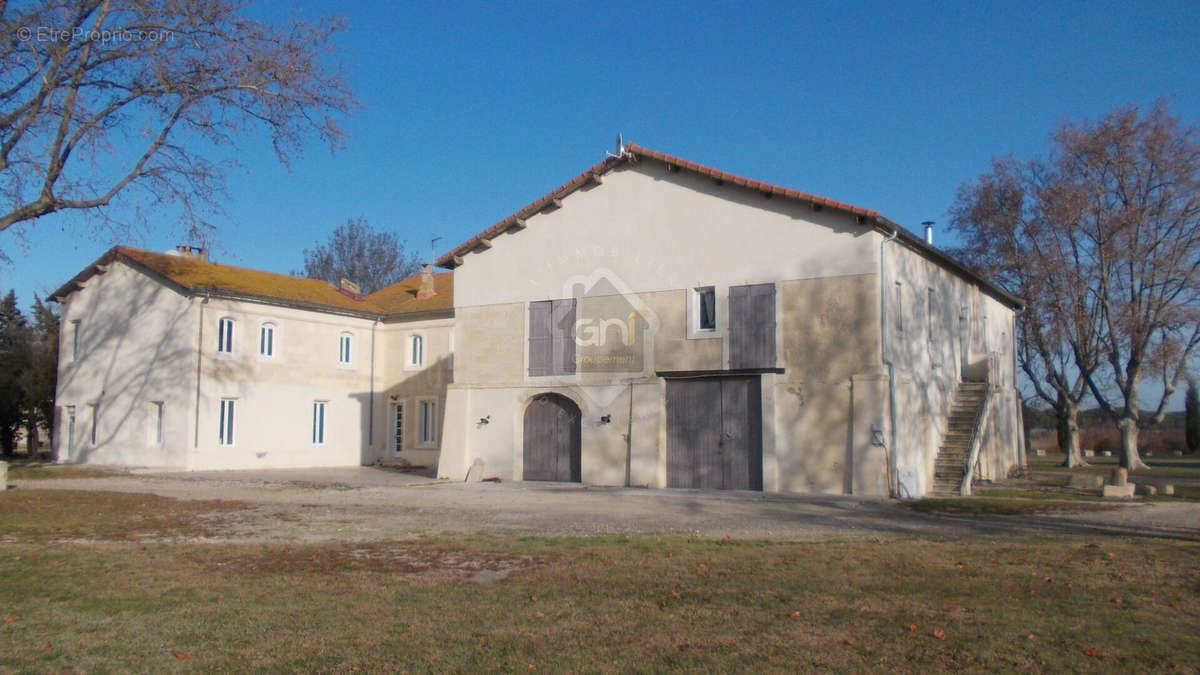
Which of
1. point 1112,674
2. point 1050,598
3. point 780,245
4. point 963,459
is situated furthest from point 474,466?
point 1112,674

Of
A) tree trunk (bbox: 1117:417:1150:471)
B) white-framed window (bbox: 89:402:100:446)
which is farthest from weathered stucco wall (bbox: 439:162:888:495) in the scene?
tree trunk (bbox: 1117:417:1150:471)

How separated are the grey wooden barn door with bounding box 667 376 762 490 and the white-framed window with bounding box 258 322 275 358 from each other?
16.4m

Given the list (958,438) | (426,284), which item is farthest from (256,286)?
(958,438)

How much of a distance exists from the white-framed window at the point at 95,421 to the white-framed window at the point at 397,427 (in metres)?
10.2

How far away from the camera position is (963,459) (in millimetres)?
21609

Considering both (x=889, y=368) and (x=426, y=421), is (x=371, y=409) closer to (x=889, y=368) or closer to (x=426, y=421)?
(x=426, y=421)

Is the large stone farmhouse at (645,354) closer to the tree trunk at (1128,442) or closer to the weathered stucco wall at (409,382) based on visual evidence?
the weathered stucco wall at (409,382)

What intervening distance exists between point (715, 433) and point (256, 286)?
19199 millimetres

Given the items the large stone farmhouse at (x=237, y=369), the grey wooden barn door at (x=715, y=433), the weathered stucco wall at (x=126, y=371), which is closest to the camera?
the grey wooden barn door at (x=715, y=433)

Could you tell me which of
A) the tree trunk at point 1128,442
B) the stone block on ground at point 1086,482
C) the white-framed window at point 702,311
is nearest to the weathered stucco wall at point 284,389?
the white-framed window at point 702,311

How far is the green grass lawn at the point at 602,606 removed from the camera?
6133 millimetres

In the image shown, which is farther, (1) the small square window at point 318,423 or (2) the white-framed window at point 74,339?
(2) the white-framed window at point 74,339

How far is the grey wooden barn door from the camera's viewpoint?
70.0ft

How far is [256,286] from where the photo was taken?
32.9 meters
